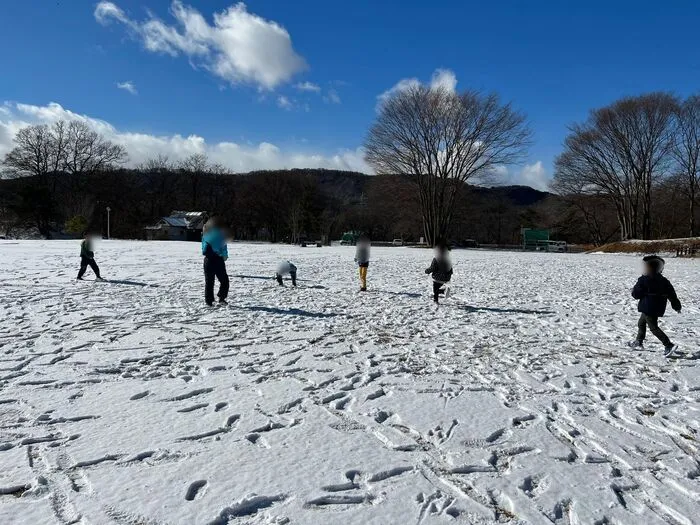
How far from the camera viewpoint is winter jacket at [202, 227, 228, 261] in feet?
28.5

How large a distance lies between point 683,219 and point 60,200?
258ft

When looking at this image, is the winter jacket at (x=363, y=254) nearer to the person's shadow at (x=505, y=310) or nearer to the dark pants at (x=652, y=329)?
the person's shadow at (x=505, y=310)

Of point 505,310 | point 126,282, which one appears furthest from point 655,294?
point 126,282

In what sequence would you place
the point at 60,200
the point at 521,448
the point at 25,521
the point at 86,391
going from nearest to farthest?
the point at 25,521 < the point at 521,448 < the point at 86,391 < the point at 60,200

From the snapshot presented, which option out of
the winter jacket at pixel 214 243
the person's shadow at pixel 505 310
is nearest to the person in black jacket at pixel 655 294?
the person's shadow at pixel 505 310

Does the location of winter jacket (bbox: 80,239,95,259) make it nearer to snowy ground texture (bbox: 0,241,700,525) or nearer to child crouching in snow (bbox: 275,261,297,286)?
snowy ground texture (bbox: 0,241,700,525)

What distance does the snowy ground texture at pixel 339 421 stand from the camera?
259cm

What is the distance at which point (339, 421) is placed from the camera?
12.0 feet

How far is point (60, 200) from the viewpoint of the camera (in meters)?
60.2

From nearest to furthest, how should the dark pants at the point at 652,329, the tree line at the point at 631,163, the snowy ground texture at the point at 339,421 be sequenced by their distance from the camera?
the snowy ground texture at the point at 339,421 < the dark pants at the point at 652,329 < the tree line at the point at 631,163

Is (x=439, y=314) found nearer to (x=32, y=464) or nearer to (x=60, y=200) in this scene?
(x=32, y=464)

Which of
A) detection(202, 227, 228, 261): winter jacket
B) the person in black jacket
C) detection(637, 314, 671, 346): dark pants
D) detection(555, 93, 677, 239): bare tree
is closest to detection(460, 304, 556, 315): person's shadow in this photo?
detection(637, 314, 671, 346): dark pants

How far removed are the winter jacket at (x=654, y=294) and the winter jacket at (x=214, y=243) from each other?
23.2 ft

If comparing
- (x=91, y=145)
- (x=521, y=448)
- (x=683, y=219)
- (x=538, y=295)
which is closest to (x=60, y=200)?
(x=91, y=145)
